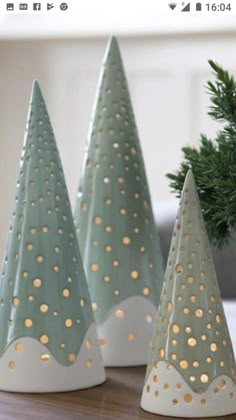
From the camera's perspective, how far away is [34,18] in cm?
229

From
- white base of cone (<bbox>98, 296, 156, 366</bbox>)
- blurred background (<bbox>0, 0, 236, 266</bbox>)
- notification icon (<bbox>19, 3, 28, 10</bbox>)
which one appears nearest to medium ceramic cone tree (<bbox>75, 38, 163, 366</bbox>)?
white base of cone (<bbox>98, 296, 156, 366</bbox>)

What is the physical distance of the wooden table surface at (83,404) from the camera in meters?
0.62

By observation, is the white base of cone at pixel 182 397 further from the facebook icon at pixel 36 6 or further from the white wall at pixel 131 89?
the facebook icon at pixel 36 6

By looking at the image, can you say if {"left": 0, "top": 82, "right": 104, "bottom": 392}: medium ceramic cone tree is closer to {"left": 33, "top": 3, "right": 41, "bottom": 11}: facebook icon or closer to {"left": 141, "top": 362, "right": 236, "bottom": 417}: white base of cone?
{"left": 141, "top": 362, "right": 236, "bottom": 417}: white base of cone

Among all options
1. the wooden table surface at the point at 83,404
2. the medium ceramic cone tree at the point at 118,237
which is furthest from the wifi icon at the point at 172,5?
the wooden table surface at the point at 83,404

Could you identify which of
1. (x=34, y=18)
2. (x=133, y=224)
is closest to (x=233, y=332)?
(x=133, y=224)

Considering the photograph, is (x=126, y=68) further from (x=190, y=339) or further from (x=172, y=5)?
(x=190, y=339)

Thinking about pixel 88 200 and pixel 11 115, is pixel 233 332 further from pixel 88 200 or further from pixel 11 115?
pixel 11 115

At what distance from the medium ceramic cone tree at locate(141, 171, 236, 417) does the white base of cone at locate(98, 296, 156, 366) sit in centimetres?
14

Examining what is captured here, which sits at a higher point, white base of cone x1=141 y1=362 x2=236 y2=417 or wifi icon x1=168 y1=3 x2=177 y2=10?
wifi icon x1=168 y1=3 x2=177 y2=10

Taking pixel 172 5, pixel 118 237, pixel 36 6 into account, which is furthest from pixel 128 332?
pixel 36 6

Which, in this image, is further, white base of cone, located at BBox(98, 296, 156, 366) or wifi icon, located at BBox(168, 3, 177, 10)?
wifi icon, located at BBox(168, 3, 177, 10)

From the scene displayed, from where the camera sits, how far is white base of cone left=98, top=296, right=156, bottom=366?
0.78 m

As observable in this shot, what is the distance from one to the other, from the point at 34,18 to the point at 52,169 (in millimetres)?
1643
